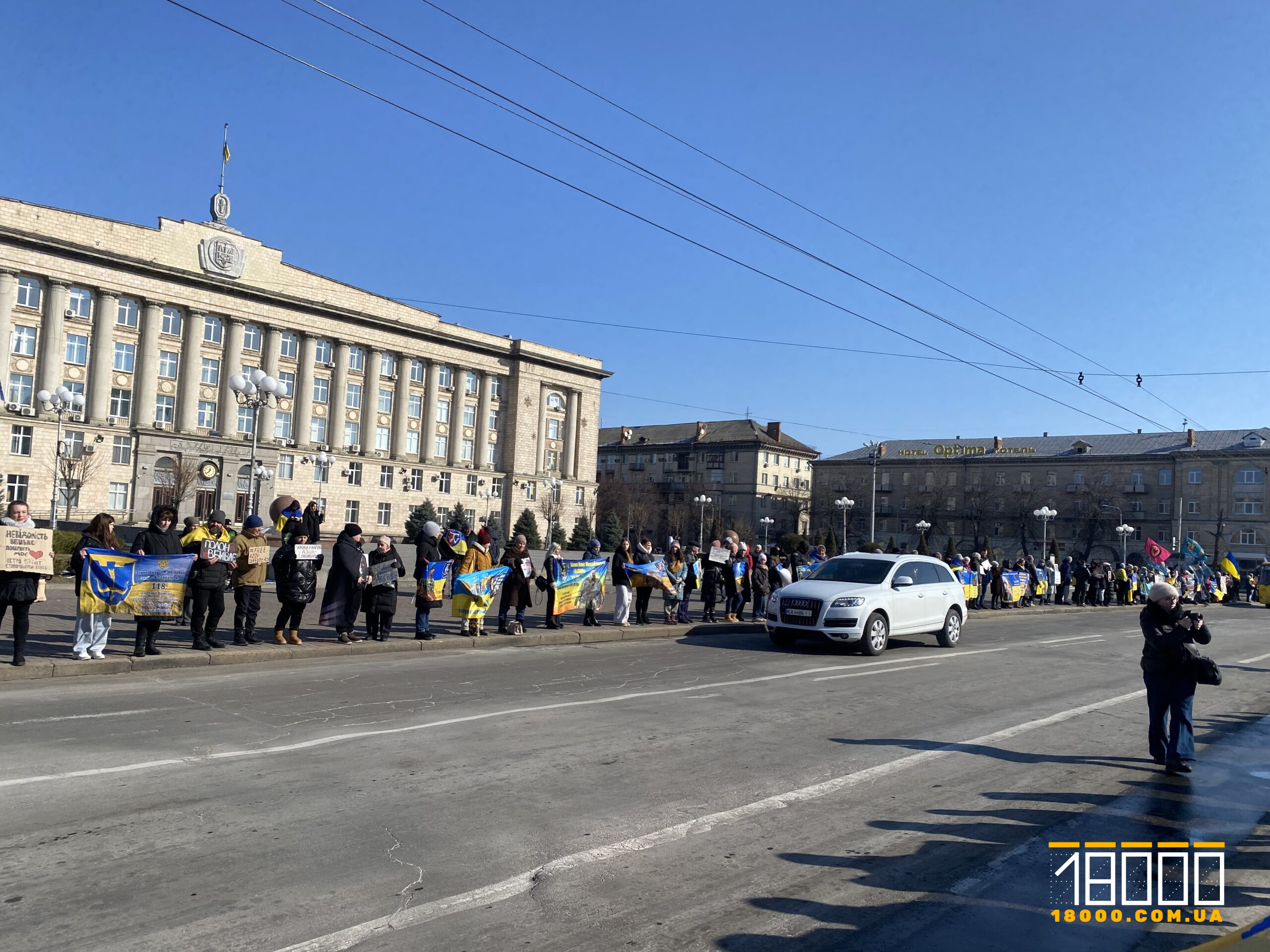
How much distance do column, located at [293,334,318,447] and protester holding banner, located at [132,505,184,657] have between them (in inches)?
2437

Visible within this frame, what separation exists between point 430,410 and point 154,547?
69085mm

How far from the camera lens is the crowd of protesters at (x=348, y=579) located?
39.3 ft

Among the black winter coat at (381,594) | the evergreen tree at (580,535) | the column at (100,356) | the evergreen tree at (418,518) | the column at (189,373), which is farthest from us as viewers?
the evergreen tree at (580,535)

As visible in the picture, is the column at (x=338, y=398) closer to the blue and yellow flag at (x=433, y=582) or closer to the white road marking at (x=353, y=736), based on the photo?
the blue and yellow flag at (x=433, y=582)

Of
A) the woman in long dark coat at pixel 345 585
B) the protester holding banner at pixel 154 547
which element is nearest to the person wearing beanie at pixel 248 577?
the protester holding banner at pixel 154 547

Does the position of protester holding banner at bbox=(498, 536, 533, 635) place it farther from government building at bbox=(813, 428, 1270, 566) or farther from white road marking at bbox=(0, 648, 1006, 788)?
government building at bbox=(813, 428, 1270, 566)

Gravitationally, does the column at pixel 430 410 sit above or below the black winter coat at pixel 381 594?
above

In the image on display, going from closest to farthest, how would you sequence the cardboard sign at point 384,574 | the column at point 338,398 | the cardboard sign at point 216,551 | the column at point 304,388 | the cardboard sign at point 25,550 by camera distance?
the cardboard sign at point 25,550 < the cardboard sign at point 216,551 < the cardboard sign at point 384,574 < the column at point 304,388 < the column at point 338,398

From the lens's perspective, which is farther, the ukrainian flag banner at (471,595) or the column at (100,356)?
the column at (100,356)

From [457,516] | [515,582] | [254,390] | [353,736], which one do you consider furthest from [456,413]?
[353,736]

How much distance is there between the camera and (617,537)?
73875 millimetres

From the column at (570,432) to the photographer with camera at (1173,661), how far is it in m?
83.3

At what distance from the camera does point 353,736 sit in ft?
27.3

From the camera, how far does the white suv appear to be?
16.3 meters
